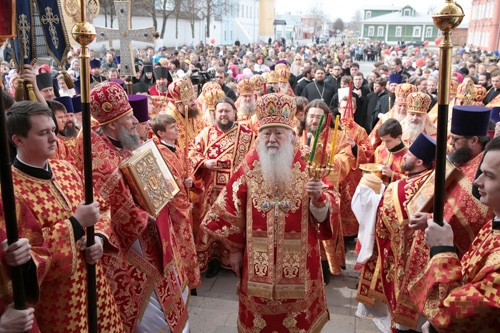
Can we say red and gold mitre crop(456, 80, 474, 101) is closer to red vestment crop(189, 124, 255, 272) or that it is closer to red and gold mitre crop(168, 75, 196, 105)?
red vestment crop(189, 124, 255, 272)

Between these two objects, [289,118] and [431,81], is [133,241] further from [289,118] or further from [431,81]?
[431,81]

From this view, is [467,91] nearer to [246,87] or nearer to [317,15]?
[246,87]

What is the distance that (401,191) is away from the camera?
3713 millimetres

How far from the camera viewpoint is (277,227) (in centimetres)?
350

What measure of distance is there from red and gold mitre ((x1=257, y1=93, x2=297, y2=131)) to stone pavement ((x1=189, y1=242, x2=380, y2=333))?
216 cm

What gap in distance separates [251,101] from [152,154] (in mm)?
4178

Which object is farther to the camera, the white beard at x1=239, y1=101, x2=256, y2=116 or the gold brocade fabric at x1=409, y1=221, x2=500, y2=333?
the white beard at x1=239, y1=101, x2=256, y2=116

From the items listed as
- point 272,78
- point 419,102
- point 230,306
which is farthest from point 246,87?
point 230,306

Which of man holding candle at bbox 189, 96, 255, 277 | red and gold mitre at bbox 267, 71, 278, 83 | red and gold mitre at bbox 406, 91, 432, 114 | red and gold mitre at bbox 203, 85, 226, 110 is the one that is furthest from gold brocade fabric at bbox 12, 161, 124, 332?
red and gold mitre at bbox 267, 71, 278, 83

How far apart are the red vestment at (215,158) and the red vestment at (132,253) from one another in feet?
5.83

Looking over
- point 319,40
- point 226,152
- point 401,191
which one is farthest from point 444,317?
point 319,40

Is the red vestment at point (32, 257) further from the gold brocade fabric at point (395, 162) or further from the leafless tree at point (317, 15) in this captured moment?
the leafless tree at point (317, 15)

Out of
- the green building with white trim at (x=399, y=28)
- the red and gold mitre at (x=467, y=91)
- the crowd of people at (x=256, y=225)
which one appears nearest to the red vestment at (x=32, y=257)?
the crowd of people at (x=256, y=225)

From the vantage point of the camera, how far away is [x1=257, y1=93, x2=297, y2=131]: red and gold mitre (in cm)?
353
